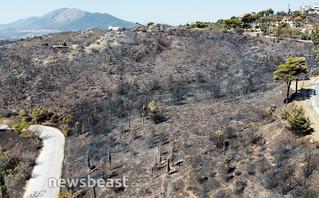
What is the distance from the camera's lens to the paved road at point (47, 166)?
22.4 metres

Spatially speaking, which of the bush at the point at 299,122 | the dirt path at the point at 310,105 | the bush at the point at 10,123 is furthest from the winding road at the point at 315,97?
the bush at the point at 10,123

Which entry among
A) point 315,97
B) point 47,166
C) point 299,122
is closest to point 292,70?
point 315,97

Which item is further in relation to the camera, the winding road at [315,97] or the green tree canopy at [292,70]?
the green tree canopy at [292,70]

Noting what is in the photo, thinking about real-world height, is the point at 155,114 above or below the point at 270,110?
below

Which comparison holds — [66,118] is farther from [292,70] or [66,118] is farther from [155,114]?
[292,70]

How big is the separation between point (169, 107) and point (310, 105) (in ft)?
67.1

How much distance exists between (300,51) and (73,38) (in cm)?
7127

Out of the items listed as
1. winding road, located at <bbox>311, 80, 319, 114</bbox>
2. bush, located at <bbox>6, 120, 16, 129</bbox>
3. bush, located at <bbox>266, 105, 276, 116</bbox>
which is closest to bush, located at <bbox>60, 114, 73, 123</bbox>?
bush, located at <bbox>6, 120, 16, 129</bbox>

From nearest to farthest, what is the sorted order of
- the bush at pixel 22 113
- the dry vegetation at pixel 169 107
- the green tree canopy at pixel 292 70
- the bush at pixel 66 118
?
the dry vegetation at pixel 169 107, the green tree canopy at pixel 292 70, the bush at pixel 66 118, the bush at pixel 22 113

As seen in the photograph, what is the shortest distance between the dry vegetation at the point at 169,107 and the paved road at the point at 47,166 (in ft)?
4.93

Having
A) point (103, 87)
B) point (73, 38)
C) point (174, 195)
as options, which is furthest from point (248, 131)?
point (73, 38)

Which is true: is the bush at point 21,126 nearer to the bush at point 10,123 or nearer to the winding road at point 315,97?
the bush at point 10,123

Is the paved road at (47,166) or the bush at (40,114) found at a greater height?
the bush at (40,114)

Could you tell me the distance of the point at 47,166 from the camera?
26.7m
